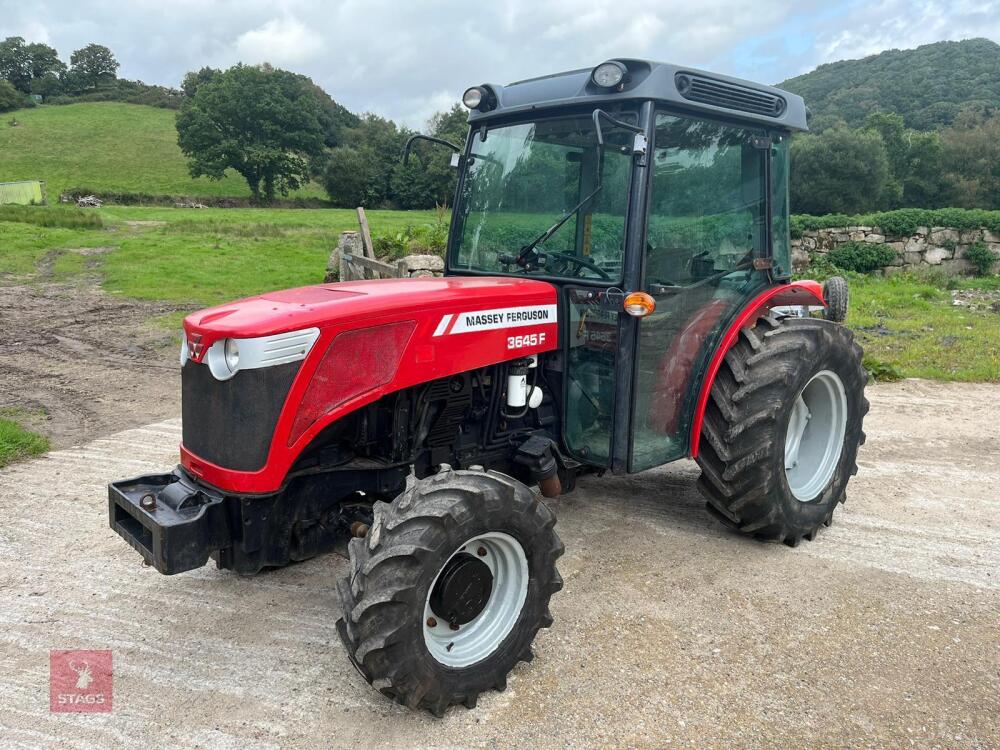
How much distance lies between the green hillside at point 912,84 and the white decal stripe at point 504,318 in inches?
1727

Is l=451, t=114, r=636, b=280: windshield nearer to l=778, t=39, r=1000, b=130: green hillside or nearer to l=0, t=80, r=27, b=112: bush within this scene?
l=778, t=39, r=1000, b=130: green hillside

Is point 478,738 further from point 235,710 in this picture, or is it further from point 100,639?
point 100,639

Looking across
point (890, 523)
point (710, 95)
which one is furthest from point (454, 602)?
point (890, 523)

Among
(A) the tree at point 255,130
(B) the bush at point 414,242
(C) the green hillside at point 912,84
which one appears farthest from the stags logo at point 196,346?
(A) the tree at point 255,130

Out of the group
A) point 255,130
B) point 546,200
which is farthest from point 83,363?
point 255,130

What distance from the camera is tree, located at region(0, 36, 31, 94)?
270 feet

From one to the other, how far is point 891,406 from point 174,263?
1520 cm

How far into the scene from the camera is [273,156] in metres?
50.2

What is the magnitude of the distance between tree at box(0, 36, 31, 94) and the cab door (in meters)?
98.1

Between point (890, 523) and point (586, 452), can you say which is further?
point (890, 523)

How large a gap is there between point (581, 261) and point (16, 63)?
10118 cm

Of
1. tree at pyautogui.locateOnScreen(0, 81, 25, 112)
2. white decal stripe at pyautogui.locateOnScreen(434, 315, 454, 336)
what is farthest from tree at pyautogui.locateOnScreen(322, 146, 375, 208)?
white decal stripe at pyautogui.locateOnScreen(434, 315, 454, 336)

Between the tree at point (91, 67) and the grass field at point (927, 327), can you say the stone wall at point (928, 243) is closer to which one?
the grass field at point (927, 327)

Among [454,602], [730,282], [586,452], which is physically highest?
[730,282]
